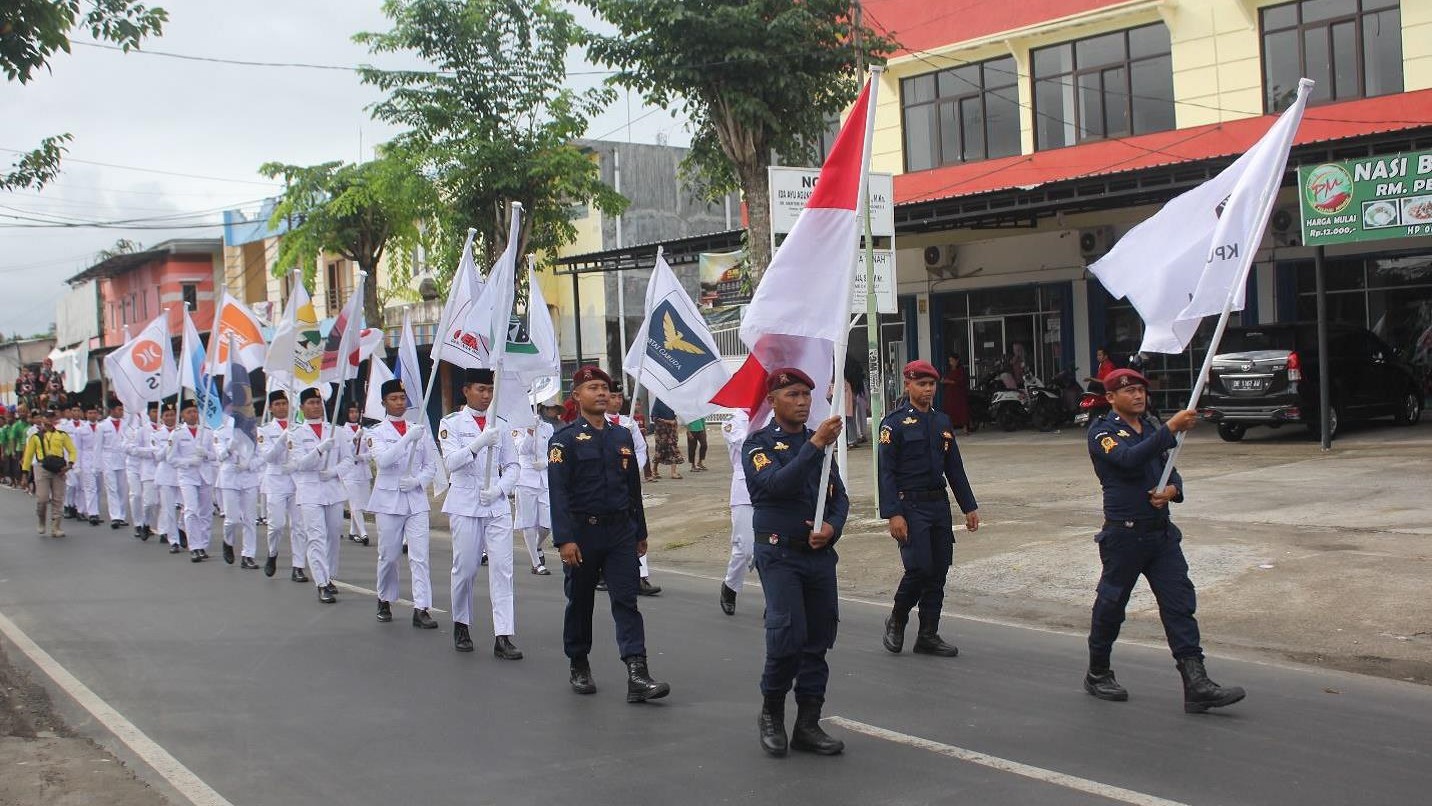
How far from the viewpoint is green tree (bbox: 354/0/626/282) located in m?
20.6

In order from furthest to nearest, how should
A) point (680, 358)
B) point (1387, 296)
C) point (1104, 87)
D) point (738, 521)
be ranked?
1. point (1104, 87)
2. point (1387, 296)
3. point (680, 358)
4. point (738, 521)

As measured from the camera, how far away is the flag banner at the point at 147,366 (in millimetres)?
17109

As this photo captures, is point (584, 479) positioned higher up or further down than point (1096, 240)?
further down

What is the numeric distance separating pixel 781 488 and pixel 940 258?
2234 centimetres

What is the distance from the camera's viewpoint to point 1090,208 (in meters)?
21.6

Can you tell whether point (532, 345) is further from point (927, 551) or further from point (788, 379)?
point (788, 379)

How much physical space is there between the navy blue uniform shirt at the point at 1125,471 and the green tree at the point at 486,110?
15134 millimetres

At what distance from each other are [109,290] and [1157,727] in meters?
58.3

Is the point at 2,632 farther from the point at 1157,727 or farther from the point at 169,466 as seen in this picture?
the point at 1157,727

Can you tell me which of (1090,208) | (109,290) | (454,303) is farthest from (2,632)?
(109,290)

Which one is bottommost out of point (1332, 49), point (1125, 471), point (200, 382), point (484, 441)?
point (1125, 471)

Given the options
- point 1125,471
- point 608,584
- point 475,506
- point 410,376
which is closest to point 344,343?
point 410,376

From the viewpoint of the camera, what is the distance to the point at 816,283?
646cm

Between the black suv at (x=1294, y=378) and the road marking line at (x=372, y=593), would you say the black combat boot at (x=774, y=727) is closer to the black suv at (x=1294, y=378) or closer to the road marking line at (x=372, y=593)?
the road marking line at (x=372, y=593)
